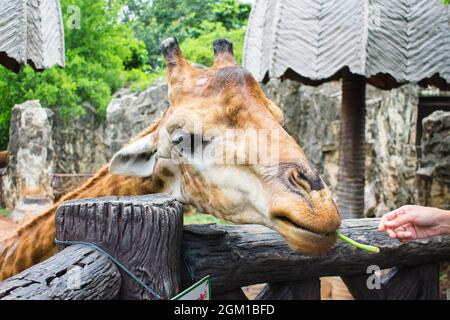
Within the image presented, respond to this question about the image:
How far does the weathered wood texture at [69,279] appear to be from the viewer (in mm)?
1166

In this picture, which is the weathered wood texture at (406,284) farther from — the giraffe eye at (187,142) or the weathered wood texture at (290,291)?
the giraffe eye at (187,142)

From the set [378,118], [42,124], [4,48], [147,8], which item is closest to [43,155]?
[42,124]

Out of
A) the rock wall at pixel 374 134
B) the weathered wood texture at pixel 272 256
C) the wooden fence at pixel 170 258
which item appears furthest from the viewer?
the rock wall at pixel 374 134

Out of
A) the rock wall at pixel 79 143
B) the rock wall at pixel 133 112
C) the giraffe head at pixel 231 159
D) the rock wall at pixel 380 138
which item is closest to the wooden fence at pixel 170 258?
the giraffe head at pixel 231 159

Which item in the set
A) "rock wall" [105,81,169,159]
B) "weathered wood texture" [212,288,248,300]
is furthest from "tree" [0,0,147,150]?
"weathered wood texture" [212,288,248,300]

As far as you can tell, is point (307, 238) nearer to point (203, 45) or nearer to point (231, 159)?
point (231, 159)

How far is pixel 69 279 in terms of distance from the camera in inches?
49.2

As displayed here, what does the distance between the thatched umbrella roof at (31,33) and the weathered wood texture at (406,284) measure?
6.57 feet

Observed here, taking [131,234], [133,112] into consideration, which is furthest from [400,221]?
[133,112]

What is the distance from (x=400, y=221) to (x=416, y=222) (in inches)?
4.3

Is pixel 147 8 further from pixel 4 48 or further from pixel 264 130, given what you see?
pixel 264 130

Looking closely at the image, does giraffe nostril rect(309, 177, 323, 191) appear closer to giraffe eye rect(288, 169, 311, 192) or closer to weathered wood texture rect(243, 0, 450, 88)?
giraffe eye rect(288, 169, 311, 192)

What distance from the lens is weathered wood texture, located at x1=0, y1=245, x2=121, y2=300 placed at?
1.17 meters

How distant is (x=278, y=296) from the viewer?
2.04 metres
